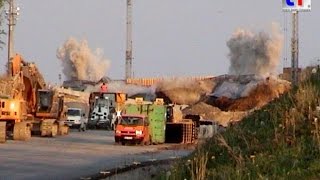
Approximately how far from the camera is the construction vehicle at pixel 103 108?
258 ft

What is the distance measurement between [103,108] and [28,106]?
2205cm

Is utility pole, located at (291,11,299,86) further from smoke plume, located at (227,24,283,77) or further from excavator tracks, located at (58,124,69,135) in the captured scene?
smoke plume, located at (227,24,283,77)

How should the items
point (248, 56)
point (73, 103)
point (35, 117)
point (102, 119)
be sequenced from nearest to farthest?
point (35, 117)
point (102, 119)
point (73, 103)
point (248, 56)

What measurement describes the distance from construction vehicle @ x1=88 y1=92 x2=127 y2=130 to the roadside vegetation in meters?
63.9

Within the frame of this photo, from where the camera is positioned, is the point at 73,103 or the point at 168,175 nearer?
the point at 168,175

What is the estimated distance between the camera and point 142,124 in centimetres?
5106

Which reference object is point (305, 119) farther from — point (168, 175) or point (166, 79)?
point (166, 79)

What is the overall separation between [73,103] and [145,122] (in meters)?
40.5

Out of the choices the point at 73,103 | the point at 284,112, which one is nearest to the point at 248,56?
the point at 73,103

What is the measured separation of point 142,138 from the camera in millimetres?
51031

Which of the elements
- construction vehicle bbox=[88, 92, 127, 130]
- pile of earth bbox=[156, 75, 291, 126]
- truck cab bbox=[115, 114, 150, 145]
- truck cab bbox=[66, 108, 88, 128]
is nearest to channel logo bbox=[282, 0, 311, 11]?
truck cab bbox=[115, 114, 150, 145]

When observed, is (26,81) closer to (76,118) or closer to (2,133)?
(2,133)

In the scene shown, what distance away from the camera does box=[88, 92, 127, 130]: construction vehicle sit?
3095 inches

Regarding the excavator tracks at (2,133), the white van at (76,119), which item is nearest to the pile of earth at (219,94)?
the white van at (76,119)
